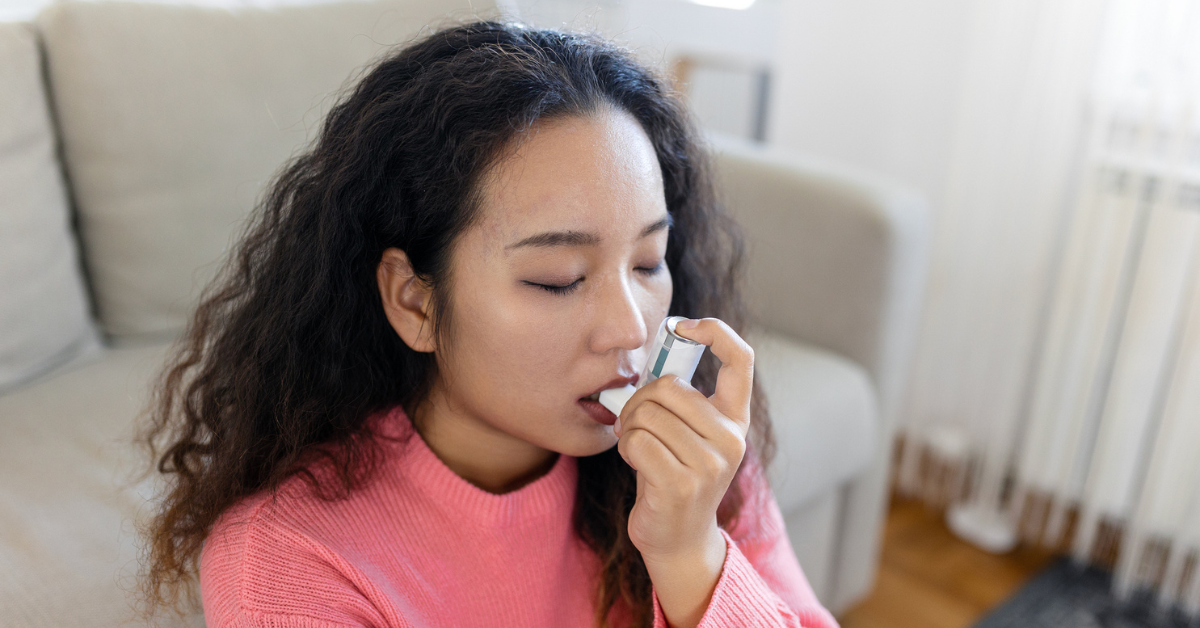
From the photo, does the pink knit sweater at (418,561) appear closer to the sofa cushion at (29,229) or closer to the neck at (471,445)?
the neck at (471,445)

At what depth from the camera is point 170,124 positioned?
3.61ft

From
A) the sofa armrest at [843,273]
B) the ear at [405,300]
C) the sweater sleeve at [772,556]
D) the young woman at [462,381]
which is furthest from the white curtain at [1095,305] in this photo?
the ear at [405,300]

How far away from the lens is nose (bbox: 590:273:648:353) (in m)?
0.67

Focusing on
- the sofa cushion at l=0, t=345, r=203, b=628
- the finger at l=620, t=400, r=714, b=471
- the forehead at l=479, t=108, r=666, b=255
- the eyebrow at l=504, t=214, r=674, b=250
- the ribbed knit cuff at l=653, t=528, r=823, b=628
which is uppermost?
the forehead at l=479, t=108, r=666, b=255

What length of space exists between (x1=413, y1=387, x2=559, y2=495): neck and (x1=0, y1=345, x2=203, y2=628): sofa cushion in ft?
0.84

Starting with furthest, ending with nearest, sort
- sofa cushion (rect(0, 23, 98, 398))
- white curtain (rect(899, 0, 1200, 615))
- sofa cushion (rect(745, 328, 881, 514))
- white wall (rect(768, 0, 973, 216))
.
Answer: white wall (rect(768, 0, 973, 216)), white curtain (rect(899, 0, 1200, 615)), sofa cushion (rect(745, 328, 881, 514)), sofa cushion (rect(0, 23, 98, 398))

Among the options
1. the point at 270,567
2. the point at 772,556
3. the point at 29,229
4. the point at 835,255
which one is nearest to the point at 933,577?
the point at 835,255

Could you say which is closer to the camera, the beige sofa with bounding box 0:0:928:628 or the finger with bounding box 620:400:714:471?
the finger with bounding box 620:400:714:471

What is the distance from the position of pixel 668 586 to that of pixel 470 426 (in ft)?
0.72

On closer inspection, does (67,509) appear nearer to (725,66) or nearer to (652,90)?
(652,90)

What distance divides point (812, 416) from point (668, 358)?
2.07ft

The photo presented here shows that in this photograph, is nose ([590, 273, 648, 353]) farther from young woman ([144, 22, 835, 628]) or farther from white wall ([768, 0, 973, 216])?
white wall ([768, 0, 973, 216])

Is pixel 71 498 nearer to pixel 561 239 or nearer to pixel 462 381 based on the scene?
pixel 462 381

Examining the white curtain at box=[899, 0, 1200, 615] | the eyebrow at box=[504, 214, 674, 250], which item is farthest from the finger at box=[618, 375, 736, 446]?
the white curtain at box=[899, 0, 1200, 615]
